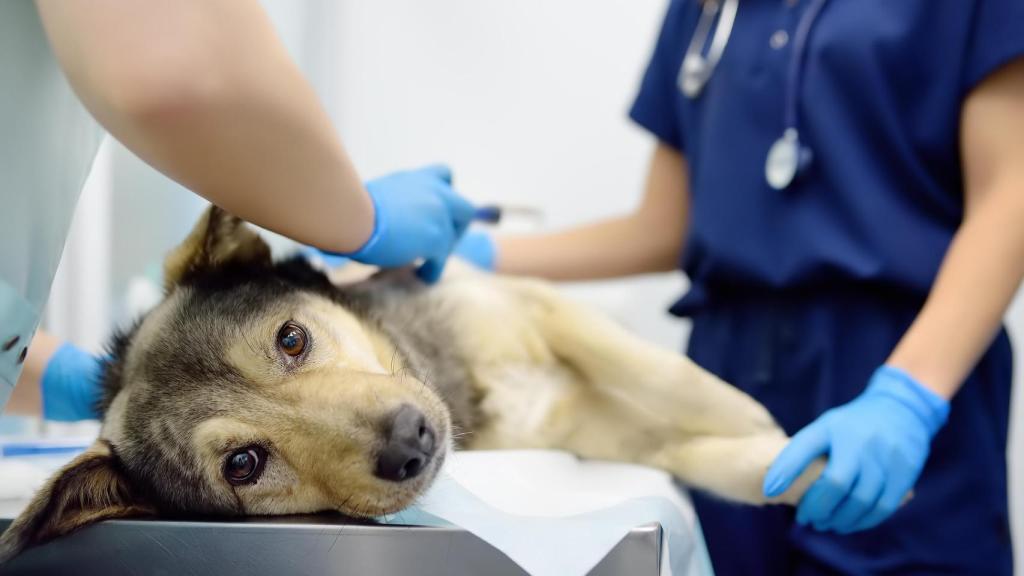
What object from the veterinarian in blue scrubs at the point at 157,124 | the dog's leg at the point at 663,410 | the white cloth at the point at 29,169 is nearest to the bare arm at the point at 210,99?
the veterinarian in blue scrubs at the point at 157,124

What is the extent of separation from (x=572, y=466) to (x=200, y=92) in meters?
0.73

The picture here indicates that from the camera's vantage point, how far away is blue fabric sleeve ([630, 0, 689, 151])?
1.67m

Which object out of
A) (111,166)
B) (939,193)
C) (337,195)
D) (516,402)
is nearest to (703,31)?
(939,193)

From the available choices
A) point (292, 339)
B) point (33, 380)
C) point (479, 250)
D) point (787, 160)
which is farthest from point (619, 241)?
point (33, 380)

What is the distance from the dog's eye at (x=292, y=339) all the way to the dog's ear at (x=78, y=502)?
235 millimetres

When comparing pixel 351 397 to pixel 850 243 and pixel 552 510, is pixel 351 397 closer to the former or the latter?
pixel 552 510

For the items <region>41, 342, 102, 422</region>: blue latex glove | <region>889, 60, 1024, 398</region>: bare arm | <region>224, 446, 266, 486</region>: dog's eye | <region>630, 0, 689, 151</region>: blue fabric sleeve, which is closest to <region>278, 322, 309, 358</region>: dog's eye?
<region>224, 446, 266, 486</region>: dog's eye

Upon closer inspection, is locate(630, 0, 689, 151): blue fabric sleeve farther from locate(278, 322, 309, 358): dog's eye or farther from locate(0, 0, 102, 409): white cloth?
locate(0, 0, 102, 409): white cloth

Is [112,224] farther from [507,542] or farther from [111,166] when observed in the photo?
[507,542]

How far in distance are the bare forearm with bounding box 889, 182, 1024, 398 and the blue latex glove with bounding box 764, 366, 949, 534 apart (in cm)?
4

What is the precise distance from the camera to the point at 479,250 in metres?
1.66

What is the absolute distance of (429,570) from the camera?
2.18ft

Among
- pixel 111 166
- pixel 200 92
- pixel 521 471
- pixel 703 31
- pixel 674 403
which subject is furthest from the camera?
pixel 111 166

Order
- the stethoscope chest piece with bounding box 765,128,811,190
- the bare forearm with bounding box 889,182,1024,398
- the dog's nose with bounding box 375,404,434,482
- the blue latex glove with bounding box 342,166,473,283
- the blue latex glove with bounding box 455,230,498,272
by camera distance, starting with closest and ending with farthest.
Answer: the dog's nose with bounding box 375,404,434,482, the blue latex glove with bounding box 342,166,473,283, the bare forearm with bounding box 889,182,1024,398, the stethoscope chest piece with bounding box 765,128,811,190, the blue latex glove with bounding box 455,230,498,272
